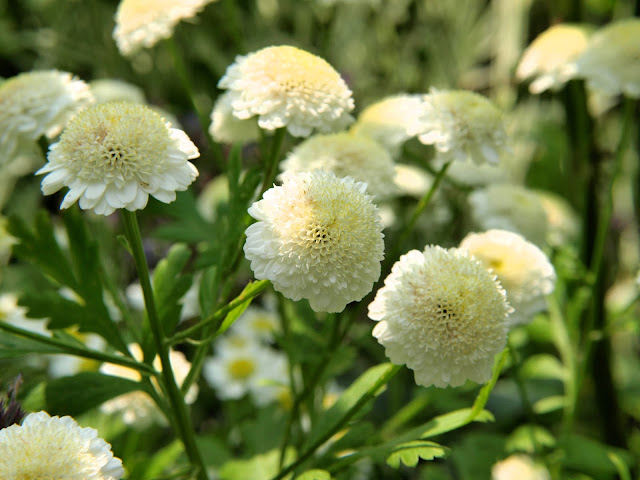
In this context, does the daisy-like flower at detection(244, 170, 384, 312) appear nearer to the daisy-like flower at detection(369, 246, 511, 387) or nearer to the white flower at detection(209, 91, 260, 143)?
the daisy-like flower at detection(369, 246, 511, 387)

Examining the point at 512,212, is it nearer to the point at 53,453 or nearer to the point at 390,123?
the point at 390,123

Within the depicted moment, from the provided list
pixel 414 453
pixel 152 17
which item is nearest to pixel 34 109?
pixel 152 17

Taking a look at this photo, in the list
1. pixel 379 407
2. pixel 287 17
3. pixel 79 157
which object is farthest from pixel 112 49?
pixel 79 157

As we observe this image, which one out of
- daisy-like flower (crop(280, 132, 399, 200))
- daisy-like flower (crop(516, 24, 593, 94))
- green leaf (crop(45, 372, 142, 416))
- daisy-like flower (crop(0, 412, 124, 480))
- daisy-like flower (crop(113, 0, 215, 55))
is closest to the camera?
daisy-like flower (crop(0, 412, 124, 480))

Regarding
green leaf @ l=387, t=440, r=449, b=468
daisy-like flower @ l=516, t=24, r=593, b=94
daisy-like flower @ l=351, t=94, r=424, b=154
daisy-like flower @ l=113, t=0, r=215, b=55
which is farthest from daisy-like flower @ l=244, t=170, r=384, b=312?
daisy-like flower @ l=516, t=24, r=593, b=94

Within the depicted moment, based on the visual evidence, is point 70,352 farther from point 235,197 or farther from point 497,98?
point 497,98

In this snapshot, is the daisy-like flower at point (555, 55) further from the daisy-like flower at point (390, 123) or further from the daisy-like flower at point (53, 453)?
the daisy-like flower at point (53, 453)

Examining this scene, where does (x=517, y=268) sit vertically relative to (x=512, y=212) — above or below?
above
